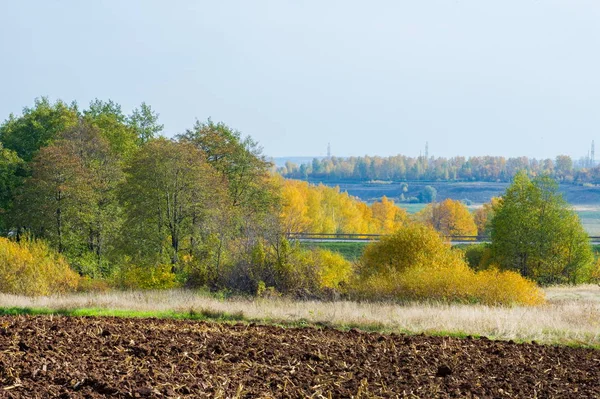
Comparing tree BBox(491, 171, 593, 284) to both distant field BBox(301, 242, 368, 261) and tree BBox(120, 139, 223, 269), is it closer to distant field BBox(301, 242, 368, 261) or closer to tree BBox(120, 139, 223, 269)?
distant field BBox(301, 242, 368, 261)

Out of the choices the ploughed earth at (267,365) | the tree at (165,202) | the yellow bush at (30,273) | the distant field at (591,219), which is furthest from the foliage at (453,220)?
the ploughed earth at (267,365)

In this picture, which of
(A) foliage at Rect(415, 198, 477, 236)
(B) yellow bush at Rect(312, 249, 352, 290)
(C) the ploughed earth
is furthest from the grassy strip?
(A) foliage at Rect(415, 198, 477, 236)

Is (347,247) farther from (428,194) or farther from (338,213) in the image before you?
(428,194)

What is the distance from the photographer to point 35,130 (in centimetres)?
4894

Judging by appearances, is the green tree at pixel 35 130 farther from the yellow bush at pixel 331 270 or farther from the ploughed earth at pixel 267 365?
the ploughed earth at pixel 267 365

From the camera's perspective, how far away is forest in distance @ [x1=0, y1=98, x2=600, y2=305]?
93.9 ft

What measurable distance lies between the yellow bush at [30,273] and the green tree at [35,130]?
56.2 feet

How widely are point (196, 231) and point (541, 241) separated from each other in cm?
2346

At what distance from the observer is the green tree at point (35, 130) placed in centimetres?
4809

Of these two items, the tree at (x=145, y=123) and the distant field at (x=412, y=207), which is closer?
Result: the tree at (x=145, y=123)

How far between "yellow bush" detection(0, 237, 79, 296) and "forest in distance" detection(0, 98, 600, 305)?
0.21 feet

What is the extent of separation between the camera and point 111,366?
9586 millimetres

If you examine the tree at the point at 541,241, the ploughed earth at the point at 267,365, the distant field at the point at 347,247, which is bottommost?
the distant field at the point at 347,247

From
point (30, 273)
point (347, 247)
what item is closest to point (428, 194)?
point (347, 247)
